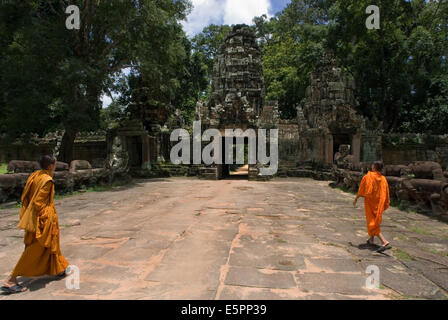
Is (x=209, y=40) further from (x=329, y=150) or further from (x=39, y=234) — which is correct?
(x=39, y=234)

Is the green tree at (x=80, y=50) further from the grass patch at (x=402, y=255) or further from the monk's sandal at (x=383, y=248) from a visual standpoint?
the grass patch at (x=402, y=255)

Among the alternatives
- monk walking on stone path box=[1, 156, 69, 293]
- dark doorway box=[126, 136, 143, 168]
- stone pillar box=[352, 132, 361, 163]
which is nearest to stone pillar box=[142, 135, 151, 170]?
dark doorway box=[126, 136, 143, 168]

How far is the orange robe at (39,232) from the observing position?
10.1 ft

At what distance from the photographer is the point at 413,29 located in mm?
24359

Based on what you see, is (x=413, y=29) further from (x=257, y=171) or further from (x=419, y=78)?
(x=257, y=171)

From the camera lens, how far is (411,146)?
21719 millimetres

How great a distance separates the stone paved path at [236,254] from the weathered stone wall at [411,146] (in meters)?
16.8

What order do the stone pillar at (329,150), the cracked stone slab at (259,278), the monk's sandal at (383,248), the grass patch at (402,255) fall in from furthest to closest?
the stone pillar at (329,150)
the monk's sandal at (383,248)
the grass patch at (402,255)
the cracked stone slab at (259,278)

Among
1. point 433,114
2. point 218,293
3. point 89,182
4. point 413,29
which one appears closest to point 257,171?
point 89,182

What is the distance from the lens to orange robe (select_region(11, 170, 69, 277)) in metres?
3.09

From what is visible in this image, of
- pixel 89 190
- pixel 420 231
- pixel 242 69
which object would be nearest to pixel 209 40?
pixel 242 69

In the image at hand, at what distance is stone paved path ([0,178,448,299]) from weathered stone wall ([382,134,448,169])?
16831 mm

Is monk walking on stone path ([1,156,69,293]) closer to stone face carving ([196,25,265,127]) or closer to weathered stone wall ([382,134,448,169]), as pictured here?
stone face carving ([196,25,265,127])

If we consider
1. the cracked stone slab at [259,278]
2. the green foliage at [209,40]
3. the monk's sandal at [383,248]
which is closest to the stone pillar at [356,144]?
the monk's sandal at [383,248]
